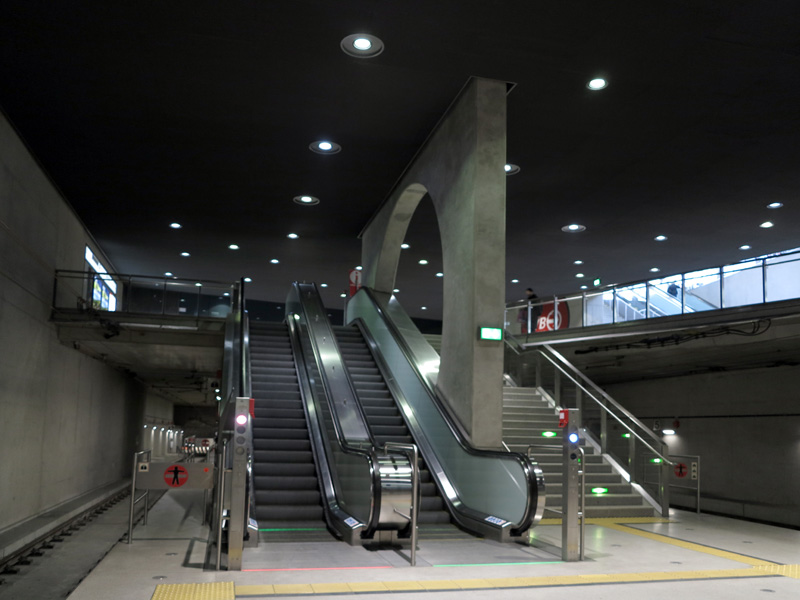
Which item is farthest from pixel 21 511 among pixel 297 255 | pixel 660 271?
pixel 660 271

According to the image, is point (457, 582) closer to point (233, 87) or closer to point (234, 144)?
point (233, 87)

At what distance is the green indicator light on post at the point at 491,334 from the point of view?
9.20 m

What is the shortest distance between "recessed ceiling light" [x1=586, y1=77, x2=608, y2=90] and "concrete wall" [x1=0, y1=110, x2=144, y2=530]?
843 cm

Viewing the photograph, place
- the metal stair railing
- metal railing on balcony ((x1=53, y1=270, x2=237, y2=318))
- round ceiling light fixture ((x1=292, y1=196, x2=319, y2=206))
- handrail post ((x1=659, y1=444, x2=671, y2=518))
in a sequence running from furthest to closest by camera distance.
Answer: round ceiling light fixture ((x1=292, y1=196, x2=319, y2=206)), metal railing on balcony ((x1=53, y1=270, x2=237, y2=318)), the metal stair railing, handrail post ((x1=659, y1=444, x2=671, y2=518))

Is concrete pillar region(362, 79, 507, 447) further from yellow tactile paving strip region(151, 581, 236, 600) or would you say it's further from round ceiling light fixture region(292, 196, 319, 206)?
round ceiling light fixture region(292, 196, 319, 206)

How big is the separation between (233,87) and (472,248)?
3933mm

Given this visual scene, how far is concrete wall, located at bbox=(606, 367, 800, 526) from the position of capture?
13.5 m

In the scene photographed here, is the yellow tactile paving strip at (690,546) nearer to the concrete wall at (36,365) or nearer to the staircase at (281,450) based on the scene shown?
the staircase at (281,450)

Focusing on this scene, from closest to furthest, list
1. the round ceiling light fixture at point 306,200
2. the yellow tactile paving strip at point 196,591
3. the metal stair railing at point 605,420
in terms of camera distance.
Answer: the yellow tactile paving strip at point 196,591
the metal stair railing at point 605,420
the round ceiling light fixture at point 306,200

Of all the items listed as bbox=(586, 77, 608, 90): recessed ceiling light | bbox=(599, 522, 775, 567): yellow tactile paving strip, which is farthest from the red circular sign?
bbox=(586, 77, 608, 90): recessed ceiling light

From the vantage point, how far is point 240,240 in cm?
1911

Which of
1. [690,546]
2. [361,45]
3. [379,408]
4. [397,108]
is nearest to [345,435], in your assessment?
[379,408]

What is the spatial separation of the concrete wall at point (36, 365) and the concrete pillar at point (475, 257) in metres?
6.69

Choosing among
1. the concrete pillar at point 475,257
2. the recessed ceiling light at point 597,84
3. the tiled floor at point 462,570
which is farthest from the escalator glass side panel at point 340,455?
the recessed ceiling light at point 597,84
